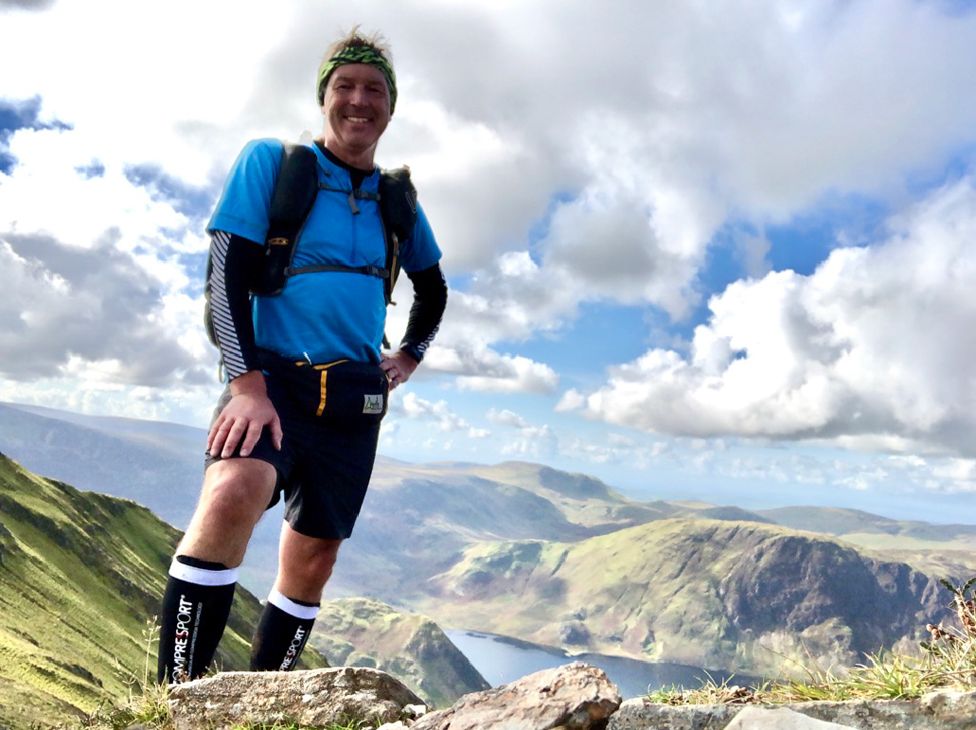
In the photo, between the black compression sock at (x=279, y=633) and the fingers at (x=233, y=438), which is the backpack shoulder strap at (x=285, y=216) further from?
the black compression sock at (x=279, y=633)

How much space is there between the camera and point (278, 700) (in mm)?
5223

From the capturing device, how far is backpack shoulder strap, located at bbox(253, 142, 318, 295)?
595 centimetres

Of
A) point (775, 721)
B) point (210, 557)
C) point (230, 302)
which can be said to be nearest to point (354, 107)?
point (230, 302)

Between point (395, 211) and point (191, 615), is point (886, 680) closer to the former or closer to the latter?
point (191, 615)

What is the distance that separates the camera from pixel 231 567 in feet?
17.6

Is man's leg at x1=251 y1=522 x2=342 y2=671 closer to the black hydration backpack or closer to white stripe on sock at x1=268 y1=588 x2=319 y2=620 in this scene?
white stripe on sock at x1=268 y1=588 x2=319 y2=620

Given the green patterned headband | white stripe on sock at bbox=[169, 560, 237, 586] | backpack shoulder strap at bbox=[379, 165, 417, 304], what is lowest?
white stripe on sock at bbox=[169, 560, 237, 586]

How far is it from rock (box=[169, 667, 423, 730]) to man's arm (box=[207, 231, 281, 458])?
5.45 feet

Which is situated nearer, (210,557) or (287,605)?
(210,557)

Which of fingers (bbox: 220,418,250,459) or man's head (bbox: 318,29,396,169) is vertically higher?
man's head (bbox: 318,29,396,169)

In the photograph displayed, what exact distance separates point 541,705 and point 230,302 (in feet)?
12.0

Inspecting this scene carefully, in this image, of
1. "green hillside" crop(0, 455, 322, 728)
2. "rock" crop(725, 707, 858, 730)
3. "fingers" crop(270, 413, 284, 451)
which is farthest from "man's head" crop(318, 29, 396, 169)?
"green hillside" crop(0, 455, 322, 728)

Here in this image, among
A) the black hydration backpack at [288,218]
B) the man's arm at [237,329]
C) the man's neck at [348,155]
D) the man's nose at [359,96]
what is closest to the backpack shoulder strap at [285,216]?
the black hydration backpack at [288,218]

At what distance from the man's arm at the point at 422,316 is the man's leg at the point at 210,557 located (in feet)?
9.42
